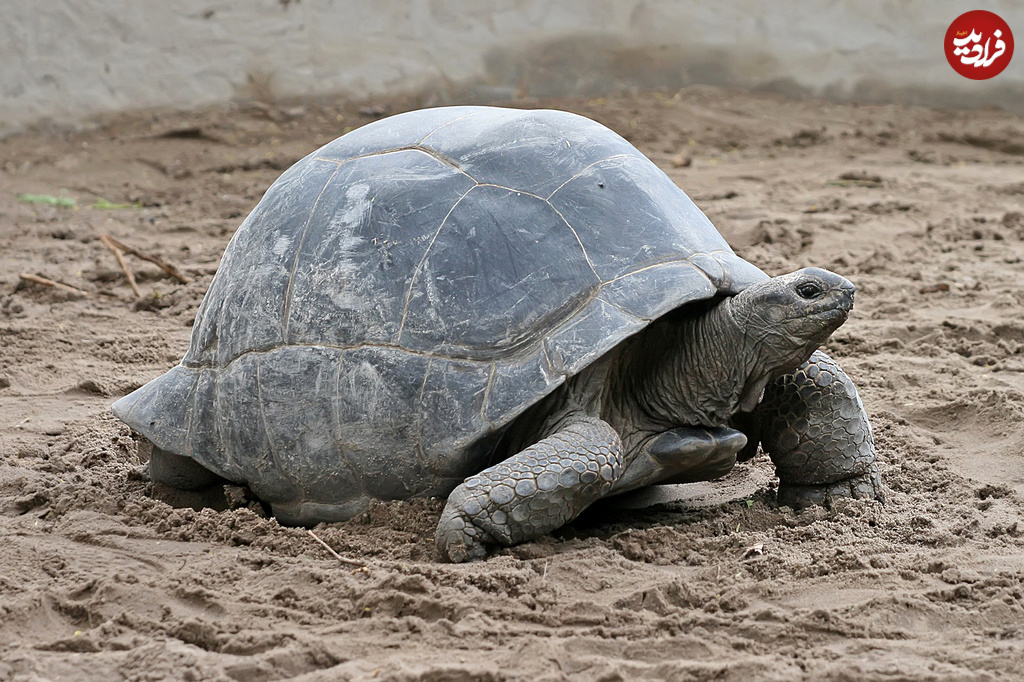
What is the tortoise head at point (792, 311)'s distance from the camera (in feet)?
9.80

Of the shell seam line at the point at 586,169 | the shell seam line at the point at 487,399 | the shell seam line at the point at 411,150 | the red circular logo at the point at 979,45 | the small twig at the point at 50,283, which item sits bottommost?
the small twig at the point at 50,283

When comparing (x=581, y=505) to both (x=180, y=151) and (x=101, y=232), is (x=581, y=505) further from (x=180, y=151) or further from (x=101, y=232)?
(x=180, y=151)

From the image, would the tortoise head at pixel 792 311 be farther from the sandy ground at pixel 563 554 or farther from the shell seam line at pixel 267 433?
the shell seam line at pixel 267 433

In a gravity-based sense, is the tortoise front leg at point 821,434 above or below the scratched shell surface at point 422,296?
below

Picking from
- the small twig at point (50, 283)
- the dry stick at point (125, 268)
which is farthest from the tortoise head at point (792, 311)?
the small twig at point (50, 283)

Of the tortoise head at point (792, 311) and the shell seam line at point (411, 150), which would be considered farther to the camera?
the shell seam line at point (411, 150)

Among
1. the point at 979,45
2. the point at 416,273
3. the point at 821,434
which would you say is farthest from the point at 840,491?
the point at 979,45

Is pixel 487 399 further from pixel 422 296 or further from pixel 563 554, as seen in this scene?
pixel 563 554

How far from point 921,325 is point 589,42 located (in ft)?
20.3

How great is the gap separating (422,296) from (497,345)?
0.28 meters

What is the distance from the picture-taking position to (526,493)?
2.85m

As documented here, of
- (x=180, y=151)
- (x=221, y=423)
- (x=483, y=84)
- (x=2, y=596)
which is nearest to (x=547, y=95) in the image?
(x=483, y=84)

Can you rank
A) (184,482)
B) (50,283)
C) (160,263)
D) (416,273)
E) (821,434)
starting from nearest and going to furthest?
1. (416,273)
2. (821,434)
3. (184,482)
4. (50,283)
5. (160,263)

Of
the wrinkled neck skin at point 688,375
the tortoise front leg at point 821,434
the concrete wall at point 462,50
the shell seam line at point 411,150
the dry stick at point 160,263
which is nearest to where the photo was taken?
the wrinkled neck skin at point 688,375
